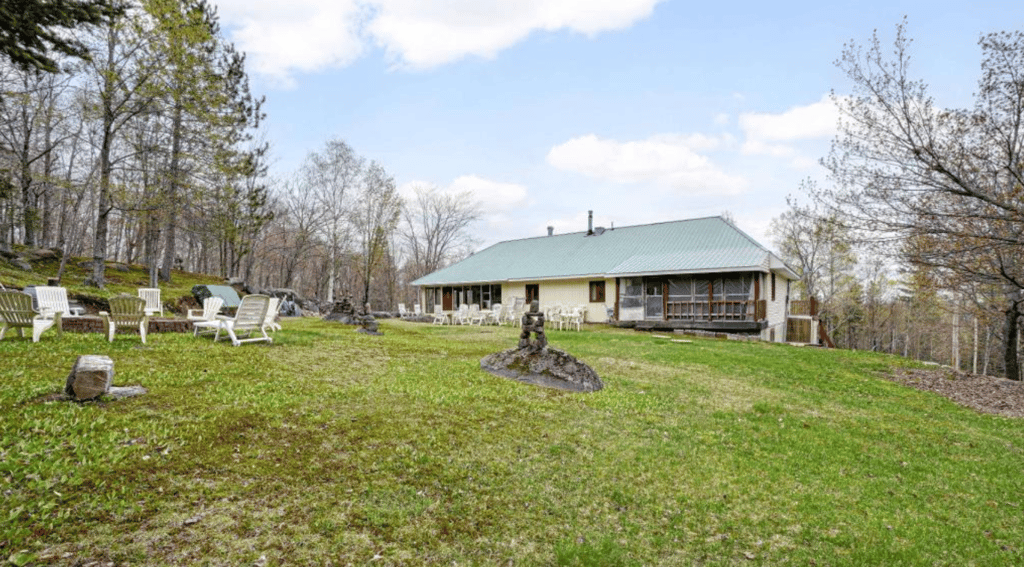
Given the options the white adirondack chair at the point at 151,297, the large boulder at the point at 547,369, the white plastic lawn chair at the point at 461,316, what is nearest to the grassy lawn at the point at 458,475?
the large boulder at the point at 547,369

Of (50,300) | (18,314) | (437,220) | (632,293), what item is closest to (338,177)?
(437,220)

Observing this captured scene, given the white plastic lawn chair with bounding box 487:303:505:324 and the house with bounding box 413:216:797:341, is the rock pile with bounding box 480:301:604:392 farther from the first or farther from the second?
the house with bounding box 413:216:797:341

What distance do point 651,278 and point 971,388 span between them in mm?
11683

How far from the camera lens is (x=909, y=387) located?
33.2ft

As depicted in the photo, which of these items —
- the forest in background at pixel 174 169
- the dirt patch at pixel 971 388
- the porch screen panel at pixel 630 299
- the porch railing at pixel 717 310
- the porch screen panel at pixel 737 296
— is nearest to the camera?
the dirt patch at pixel 971 388

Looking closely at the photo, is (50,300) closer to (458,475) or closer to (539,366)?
(539,366)

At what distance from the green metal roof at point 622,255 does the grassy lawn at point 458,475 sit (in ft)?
44.1

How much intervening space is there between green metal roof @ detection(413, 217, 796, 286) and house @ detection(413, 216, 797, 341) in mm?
47

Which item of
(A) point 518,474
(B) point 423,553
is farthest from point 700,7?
(B) point 423,553

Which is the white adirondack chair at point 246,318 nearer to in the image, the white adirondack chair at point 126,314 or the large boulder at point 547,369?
the white adirondack chair at point 126,314

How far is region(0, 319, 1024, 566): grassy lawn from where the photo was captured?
2633 millimetres

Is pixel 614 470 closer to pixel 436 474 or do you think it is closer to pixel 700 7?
pixel 436 474

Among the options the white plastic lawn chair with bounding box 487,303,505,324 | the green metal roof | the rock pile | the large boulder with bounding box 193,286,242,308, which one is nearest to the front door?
the green metal roof

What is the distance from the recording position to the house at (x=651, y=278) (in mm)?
19219
